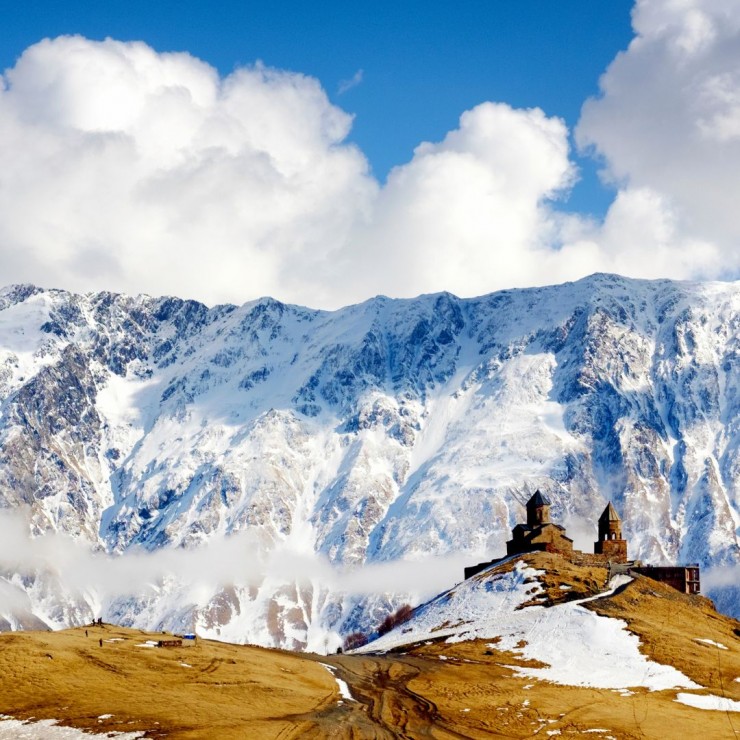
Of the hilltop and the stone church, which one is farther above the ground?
the stone church

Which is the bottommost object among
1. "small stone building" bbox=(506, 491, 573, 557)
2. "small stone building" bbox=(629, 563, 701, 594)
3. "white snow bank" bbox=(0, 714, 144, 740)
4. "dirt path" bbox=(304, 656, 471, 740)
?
"white snow bank" bbox=(0, 714, 144, 740)

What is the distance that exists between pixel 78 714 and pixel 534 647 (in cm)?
5471

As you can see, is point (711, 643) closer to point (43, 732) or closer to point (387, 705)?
point (387, 705)

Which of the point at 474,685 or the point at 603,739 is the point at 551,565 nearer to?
the point at 474,685

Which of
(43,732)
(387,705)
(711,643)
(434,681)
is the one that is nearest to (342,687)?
(387,705)

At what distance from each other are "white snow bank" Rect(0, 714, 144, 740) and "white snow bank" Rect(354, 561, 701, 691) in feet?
145

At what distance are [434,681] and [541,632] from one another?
2488cm

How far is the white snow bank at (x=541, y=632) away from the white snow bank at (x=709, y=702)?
12.7 feet

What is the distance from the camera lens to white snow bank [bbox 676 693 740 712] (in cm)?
8394

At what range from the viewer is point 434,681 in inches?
3718

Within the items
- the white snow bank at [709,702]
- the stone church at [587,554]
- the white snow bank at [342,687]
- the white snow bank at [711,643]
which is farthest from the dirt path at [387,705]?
the stone church at [587,554]

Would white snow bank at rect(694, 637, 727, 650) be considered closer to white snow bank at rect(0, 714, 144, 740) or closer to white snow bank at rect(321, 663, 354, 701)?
white snow bank at rect(321, 663, 354, 701)

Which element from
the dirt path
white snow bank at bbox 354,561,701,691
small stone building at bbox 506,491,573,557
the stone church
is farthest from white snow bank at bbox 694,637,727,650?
small stone building at bbox 506,491,573,557

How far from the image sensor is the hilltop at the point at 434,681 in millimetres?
74312
